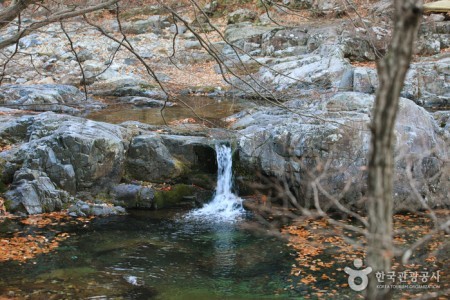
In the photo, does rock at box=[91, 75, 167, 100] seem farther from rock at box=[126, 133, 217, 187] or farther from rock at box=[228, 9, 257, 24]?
rock at box=[228, 9, 257, 24]

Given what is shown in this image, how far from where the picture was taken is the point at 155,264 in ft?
24.1

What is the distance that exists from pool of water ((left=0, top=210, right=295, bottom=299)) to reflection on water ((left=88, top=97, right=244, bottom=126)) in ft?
16.5

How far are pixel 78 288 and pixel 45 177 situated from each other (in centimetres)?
419

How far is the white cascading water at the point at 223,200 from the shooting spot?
10.1 metres

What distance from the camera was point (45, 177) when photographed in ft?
32.6

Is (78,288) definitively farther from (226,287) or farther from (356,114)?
(356,114)

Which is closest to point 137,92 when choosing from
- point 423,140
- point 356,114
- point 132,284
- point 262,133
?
point 262,133

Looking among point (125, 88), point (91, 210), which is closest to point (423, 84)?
point (125, 88)

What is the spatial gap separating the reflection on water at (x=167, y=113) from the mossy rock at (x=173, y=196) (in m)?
2.94

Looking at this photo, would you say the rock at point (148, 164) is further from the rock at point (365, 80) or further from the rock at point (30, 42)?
the rock at point (30, 42)

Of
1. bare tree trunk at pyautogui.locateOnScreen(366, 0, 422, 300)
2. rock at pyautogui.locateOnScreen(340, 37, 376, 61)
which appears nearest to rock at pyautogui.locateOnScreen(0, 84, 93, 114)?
rock at pyautogui.locateOnScreen(340, 37, 376, 61)

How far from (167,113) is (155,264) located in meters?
8.30

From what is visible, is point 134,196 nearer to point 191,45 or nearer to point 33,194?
point 33,194

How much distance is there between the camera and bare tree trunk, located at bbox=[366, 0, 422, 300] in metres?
1.98
